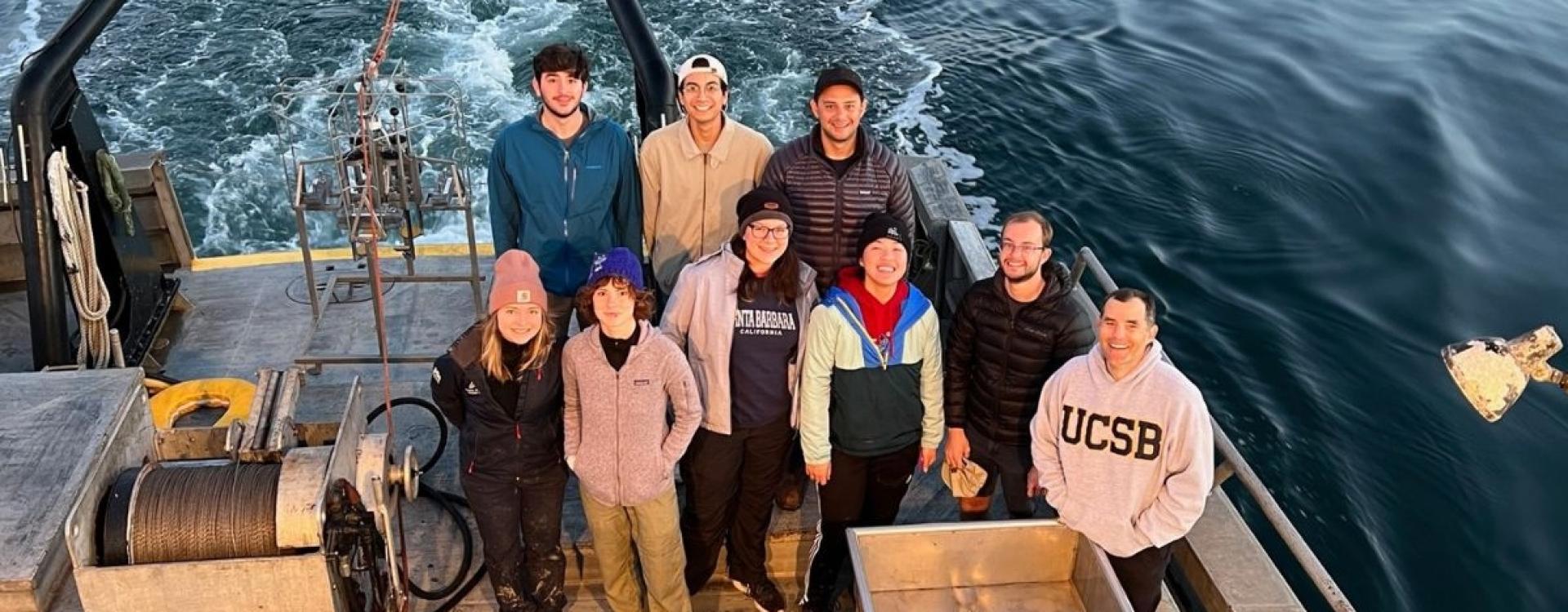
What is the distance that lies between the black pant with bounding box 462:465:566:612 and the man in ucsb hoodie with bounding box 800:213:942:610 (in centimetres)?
101

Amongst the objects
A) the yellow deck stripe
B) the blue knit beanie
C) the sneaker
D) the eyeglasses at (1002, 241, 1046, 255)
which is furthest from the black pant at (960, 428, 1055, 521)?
the yellow deck stripe

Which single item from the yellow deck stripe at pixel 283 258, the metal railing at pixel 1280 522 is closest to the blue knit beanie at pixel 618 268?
the metal railing at pixel 1280 522

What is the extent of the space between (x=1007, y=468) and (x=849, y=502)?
66cm

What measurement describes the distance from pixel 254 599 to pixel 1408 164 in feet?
45.5

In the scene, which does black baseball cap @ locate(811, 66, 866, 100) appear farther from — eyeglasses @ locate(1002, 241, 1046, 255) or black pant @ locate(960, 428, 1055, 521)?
black pant @ locate(960, 428, 1055, 521)

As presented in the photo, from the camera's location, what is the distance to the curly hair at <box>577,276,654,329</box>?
148 inches

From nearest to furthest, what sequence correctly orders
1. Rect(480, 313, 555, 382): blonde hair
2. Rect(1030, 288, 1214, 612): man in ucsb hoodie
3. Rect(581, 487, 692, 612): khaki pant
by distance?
Rect(1030, 288, 1214, 612): man in ucsb hoodie, Rect(480, 313, 555, 382): blonde hair, Rect(581, 487, 692, 612): khaki pant

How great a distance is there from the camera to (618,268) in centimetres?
382

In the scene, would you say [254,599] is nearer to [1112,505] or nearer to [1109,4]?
[1112,505]

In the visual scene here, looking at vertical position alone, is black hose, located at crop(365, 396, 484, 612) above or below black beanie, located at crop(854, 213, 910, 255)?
below

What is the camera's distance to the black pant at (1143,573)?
13.3 feet

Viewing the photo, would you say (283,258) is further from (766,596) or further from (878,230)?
(878,230)

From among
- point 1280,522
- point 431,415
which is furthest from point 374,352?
point 1280,522

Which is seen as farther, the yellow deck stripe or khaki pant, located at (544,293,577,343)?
the yellow deck stripe
